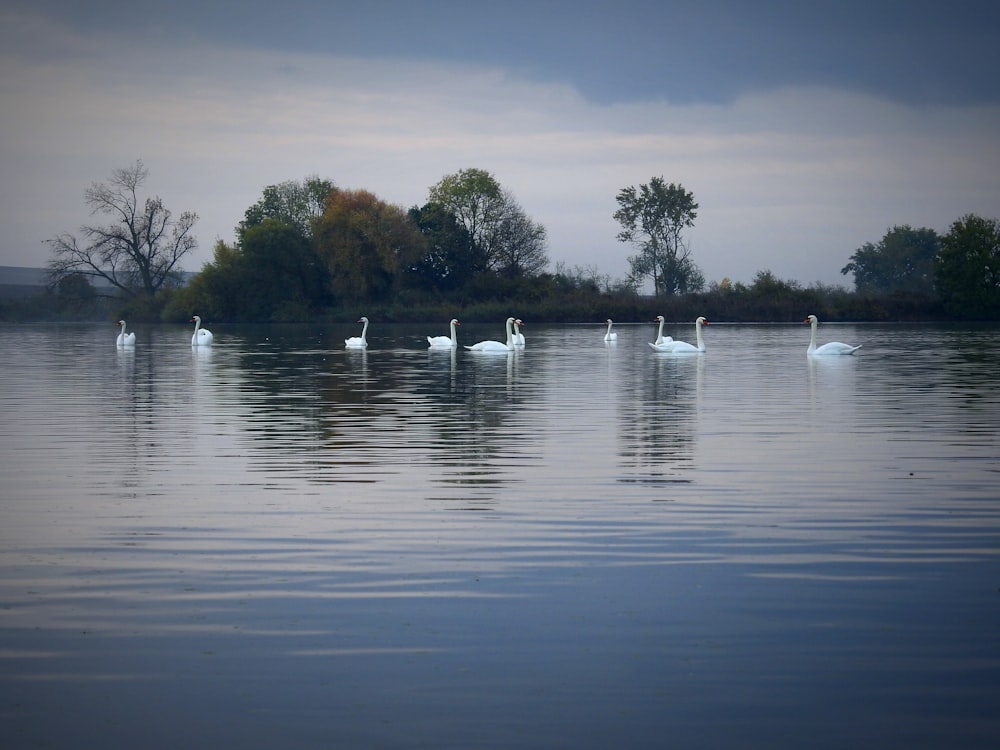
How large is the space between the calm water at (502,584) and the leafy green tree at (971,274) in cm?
7188

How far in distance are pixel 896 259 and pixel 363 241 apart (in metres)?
73.4

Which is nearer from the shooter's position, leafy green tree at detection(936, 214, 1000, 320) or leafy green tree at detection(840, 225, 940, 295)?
leafy green tree at detection(936, 214, 1000, 320)

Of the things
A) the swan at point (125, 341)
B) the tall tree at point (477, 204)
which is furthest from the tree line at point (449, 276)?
the swan at point (125, 341)

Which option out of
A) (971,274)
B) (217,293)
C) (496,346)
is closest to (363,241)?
(217,293)

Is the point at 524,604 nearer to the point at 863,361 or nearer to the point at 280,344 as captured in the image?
the point at 863,361

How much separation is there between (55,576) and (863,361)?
30071 mm

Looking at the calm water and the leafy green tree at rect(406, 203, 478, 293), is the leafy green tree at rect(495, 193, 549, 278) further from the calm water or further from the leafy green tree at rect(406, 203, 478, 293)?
the calm water

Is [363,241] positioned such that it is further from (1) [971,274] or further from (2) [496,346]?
(2) [496,346]

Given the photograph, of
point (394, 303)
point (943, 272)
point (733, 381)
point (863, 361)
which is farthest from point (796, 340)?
point (394, 303)

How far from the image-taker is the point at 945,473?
12.5 meters

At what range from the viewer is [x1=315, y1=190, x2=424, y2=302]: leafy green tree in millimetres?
89438

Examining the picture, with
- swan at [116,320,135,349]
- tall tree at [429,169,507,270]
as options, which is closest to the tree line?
tall tree at [429,169,507,270]

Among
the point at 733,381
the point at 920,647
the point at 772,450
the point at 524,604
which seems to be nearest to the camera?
the point at 920,647

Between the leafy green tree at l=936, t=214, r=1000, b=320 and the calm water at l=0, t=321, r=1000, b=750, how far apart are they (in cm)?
7188
